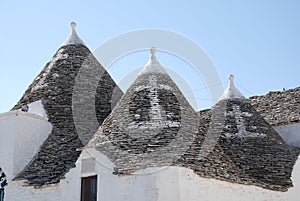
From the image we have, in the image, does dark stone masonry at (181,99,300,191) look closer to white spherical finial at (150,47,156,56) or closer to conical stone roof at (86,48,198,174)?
conical stone roof at (86,48,198,174)

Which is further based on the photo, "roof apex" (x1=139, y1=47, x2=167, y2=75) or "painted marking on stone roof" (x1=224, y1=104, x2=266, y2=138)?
"painted marking on stone roof" (x1=224, y1=104, x2=266, y2=138)

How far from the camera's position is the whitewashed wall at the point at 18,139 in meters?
17.8

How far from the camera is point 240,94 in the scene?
2016 centimetres

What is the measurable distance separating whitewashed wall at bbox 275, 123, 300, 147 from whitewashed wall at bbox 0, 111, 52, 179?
7716 mm

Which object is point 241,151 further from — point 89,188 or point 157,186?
point 89,188

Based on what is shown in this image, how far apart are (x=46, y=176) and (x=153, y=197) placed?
376cm

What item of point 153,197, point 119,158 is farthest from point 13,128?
point 153,197

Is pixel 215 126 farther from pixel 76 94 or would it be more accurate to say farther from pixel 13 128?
pixel 13 128

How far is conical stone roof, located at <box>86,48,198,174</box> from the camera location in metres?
15.3

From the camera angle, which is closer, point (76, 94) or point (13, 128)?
point (13, 128)

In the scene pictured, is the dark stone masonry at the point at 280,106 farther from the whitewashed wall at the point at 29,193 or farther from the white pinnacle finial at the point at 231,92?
the whitewashed wall at the point at 29,193

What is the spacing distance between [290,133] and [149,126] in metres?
6.26

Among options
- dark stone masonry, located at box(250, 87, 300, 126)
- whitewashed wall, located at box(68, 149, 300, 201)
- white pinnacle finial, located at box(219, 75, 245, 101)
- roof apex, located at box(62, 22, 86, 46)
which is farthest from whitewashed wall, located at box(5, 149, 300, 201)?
roof apex, located at box(62, 22, 86, 46)

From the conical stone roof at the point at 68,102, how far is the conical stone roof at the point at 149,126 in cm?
153
